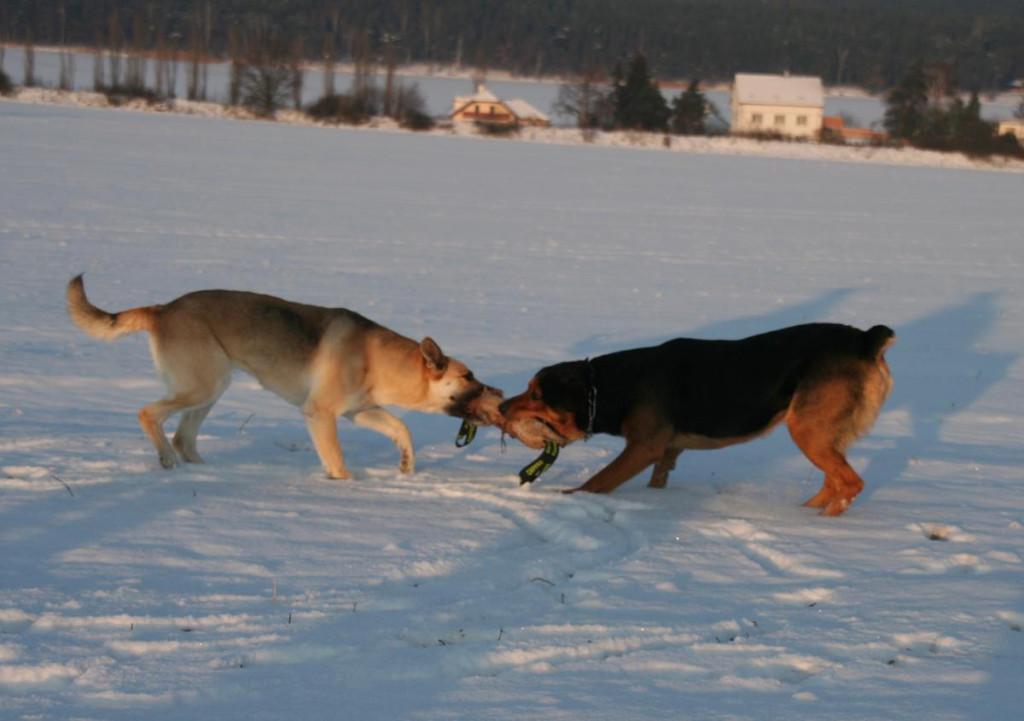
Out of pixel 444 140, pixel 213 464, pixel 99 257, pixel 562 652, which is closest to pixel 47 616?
pixel 562 652

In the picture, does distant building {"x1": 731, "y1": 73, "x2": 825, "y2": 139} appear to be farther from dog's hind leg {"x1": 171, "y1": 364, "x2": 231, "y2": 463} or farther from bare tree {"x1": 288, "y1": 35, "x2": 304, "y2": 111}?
dog's hind leg {"x1": 171, "y1": 364, "x2": 231, "y2": 463}

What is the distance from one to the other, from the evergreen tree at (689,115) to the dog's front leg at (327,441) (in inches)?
2824

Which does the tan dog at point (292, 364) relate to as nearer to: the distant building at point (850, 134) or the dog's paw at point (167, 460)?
the dog's paw at point (167, 460)

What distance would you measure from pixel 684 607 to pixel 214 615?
2.13 meters

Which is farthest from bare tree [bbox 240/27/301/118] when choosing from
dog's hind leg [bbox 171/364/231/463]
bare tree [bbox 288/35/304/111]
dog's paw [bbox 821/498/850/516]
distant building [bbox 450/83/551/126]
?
dog's paw [bbox 821/498/850/516]

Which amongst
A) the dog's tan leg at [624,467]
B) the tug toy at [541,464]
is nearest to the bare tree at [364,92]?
the tug toy at [541,464]

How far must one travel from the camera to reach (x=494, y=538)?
21.5 feet

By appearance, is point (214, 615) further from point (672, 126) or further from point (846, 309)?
point (672, 126)

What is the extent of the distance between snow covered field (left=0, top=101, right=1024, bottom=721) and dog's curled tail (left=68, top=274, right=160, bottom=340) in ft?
2.69

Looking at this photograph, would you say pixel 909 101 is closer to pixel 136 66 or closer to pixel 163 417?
pixel 136 66

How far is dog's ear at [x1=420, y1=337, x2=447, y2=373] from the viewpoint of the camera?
794cm

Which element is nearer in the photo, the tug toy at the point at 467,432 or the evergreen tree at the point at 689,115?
the tug toy at the point at 467,432

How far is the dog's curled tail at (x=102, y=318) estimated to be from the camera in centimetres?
791

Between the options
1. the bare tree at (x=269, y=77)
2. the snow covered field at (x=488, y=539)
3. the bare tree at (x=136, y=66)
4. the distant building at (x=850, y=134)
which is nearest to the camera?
the snow covered field at (x=488, y=539)
